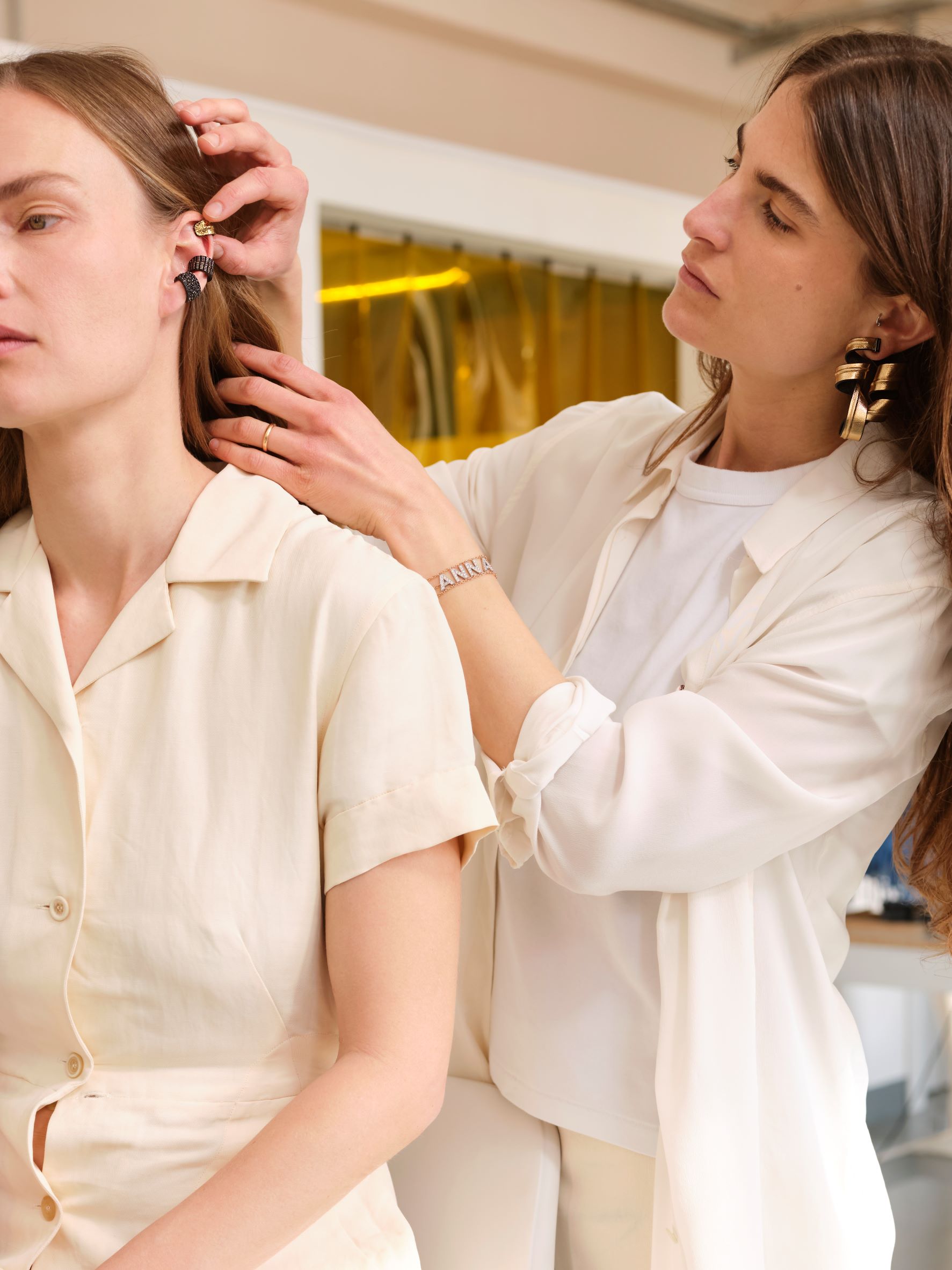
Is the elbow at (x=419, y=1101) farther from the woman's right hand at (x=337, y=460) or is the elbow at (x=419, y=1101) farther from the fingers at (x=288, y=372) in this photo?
the fingers at (x=288, y=372)

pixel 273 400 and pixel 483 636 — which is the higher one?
pixel 273 400

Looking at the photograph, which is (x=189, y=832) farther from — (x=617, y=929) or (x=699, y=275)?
(x=699, y=275)

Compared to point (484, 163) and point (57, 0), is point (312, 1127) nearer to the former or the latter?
point (484, 163)

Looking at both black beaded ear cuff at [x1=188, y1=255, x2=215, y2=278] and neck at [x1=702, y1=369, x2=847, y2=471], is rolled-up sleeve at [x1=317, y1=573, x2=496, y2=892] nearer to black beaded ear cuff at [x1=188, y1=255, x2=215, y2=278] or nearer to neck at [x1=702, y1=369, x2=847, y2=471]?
black beaded ear cuff at [x1=188, y1=255, x2=215, y2=278]

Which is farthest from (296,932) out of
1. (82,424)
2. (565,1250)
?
(565,1250)

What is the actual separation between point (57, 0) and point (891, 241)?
2892 mm

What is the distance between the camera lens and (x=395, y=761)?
3.30ft

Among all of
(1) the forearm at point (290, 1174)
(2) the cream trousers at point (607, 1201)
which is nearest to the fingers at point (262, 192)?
(1) the forearm at point (290, 1174)

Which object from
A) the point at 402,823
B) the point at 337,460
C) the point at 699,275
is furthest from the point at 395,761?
the point at 699,275

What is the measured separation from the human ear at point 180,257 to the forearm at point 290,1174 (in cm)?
65

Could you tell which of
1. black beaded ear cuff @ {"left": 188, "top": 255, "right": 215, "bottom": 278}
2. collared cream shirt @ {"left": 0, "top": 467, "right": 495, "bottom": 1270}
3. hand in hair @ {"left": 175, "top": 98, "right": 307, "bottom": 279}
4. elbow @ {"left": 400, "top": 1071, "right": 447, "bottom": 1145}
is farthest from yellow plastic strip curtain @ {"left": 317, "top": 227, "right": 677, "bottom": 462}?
elbow @ {"left": 400, "top": 1071, "right": 447, "bottom": 1145}

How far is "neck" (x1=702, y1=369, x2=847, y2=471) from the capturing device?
1459 millimetres

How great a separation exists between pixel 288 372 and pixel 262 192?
17 cm

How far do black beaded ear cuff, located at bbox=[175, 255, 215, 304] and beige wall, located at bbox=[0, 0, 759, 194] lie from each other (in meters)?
2.71
